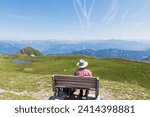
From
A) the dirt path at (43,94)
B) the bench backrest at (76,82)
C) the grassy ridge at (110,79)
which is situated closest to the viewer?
the bench backrest at (76,82)

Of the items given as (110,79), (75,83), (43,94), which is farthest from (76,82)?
(110,79)

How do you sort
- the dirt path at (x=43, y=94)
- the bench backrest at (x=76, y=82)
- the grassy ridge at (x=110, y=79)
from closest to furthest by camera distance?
the bench backrest at (x=76, y=82) → the dirt path at (x=43, y=94) → the grassy ridge at (x=110, y=79)

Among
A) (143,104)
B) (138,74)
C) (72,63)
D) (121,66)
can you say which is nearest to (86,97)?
(143,104)

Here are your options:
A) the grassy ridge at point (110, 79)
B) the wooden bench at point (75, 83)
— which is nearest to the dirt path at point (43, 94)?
the grassy ridge at point (110, 79)

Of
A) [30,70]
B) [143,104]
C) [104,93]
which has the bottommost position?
[30,70]

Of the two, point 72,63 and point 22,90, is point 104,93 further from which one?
point 72,63

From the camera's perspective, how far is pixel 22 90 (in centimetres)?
2662

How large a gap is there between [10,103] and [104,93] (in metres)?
13.6

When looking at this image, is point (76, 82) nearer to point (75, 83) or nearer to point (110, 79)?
A: point (75, 83)

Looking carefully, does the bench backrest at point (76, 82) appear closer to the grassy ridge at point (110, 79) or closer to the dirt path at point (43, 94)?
the dirt path at point (43, 94)

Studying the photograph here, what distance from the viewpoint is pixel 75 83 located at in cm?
1814

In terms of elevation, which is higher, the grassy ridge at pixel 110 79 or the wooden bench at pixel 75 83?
the wooden bench at pixel 75 83

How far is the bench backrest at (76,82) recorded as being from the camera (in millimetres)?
17723

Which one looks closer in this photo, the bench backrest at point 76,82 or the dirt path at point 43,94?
the bench backrest at point 76,82
